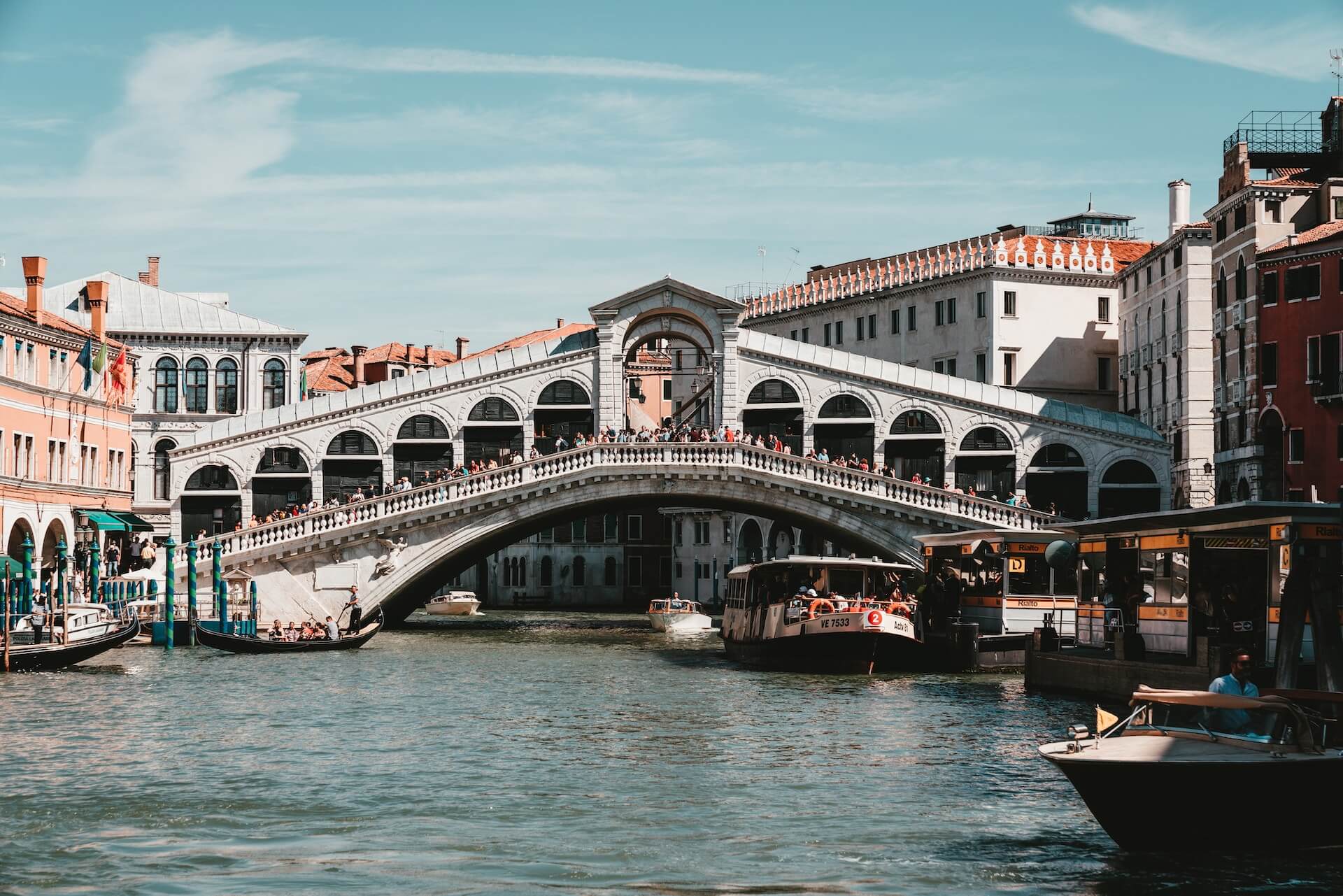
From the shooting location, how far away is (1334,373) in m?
39.9

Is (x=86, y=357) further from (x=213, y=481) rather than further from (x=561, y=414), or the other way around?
(x=561, y=414)

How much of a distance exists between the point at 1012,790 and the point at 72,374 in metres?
33.0

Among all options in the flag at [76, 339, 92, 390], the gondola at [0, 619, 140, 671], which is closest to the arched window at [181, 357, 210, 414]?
the flag at [76, 339, 92, 390]

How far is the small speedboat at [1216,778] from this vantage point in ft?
47.4

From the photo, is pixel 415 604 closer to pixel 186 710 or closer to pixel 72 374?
pixel 72 374

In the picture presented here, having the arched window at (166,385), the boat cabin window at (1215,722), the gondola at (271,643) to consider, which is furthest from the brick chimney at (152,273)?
the boat cabin window at (1215,722)

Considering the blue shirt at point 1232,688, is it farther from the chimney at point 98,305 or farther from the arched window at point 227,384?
the arched window at point 227,384

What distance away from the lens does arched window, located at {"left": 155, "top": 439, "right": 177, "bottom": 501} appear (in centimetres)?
5609

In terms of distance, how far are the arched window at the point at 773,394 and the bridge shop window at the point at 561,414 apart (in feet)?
13.6

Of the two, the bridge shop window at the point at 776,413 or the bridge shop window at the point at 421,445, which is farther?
the bridge shop window at the point at 776,413

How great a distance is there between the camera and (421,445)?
48.4 metres

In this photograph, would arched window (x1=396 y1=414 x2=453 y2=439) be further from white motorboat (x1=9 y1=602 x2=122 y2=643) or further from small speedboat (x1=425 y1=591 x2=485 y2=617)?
small speedboat (x1=425 y1=591 x2=485 y2=617)

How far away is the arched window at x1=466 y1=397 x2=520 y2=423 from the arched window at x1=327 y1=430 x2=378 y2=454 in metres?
2.57

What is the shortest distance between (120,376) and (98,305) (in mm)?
4674
